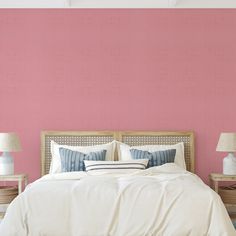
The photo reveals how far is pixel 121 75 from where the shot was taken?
21.9 ft

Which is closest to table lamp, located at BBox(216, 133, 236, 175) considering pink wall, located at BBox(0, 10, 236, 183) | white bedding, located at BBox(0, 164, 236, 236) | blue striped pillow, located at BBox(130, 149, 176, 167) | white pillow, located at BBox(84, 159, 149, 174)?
pink wall, located at BBox(0, 10, 236, 183)

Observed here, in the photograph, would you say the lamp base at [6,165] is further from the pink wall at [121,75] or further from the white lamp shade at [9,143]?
the pink wall at [121,75]

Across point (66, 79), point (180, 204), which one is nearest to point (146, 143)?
point (66, 79)

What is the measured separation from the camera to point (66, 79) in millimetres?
6680

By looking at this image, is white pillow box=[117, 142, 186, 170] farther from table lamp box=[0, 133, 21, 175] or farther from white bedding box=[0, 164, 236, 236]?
white bedding box=[0, 164, 236, 236]

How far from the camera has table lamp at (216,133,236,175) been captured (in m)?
6.16

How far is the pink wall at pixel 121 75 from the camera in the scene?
6637 millimetres

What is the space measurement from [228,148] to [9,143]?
9.01 ft

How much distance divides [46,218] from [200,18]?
3661 mm

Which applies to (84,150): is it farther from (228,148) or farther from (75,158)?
(228,148)

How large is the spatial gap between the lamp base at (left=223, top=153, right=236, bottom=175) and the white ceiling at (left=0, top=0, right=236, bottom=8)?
2064 mm

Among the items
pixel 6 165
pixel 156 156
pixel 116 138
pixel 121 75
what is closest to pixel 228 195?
pixel 156 156

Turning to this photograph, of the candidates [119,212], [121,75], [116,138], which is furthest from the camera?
[121,75]

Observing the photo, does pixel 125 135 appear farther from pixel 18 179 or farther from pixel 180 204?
pixel 180 204
